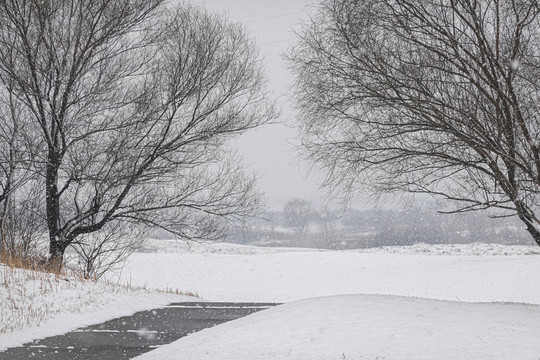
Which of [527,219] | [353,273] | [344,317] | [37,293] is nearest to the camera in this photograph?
[344,317]

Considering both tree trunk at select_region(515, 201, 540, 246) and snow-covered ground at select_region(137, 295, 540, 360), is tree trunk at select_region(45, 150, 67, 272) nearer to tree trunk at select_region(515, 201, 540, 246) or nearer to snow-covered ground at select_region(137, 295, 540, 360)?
snow-covered ground at select_region(137, 295, 540, 360)

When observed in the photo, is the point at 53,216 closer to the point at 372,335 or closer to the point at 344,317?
the point at 344,317

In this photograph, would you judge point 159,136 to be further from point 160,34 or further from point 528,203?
point 528,203

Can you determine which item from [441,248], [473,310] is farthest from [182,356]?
[441,248]

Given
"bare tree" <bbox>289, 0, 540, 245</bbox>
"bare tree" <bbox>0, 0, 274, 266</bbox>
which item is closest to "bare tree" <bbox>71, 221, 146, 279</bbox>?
"bare tree" <bbox>0, 0, 274, 266</bbox>

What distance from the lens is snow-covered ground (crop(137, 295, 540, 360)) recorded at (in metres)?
4.86

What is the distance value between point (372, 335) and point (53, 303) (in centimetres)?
618

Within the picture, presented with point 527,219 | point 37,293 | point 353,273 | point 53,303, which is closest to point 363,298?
point 527,219

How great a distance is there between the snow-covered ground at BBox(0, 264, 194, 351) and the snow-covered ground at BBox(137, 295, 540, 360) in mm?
2984

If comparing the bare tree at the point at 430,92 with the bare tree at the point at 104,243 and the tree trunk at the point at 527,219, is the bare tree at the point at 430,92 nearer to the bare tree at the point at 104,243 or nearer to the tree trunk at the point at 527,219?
the tree trunk at the point at 527,219

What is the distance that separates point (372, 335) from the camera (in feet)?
17.7

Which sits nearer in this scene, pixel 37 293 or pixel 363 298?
pixel 363 298

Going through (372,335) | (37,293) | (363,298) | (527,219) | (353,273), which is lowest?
(353,273)

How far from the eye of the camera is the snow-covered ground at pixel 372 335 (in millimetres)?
4863
